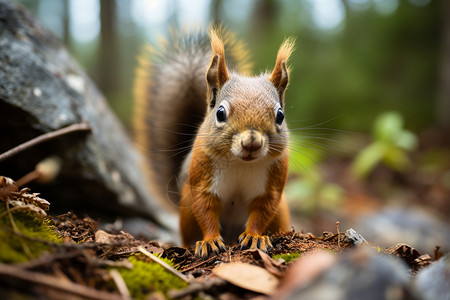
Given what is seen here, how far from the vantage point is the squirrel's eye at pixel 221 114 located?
1965 mm

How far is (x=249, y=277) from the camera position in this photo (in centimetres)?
142

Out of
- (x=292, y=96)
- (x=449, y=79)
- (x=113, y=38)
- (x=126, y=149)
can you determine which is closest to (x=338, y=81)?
(x=292, y=96)

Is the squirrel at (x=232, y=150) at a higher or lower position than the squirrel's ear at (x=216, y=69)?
lower

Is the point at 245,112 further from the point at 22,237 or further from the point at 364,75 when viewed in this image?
the point at 364,75

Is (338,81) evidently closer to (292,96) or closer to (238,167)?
(292,96)

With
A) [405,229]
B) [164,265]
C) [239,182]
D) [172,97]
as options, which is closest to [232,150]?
[239,182]

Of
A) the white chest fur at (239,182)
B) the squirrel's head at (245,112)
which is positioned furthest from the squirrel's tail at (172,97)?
the white chest fur at (239,182)

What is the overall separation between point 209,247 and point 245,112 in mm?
738

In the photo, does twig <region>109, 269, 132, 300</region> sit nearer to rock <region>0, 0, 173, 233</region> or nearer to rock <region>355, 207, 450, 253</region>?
rock <region>0, 0, 173, 233</region>

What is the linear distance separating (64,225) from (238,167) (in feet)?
3.13

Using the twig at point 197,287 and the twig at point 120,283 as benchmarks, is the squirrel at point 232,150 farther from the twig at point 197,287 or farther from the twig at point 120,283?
the twig at point 120,283

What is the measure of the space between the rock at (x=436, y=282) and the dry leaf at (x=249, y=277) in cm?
53

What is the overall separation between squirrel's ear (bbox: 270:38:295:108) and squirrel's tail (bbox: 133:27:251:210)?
Result: 47 centimetres

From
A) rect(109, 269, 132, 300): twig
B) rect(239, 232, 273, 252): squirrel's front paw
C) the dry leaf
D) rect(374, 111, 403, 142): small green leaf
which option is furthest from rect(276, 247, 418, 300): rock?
rect(374, 111, 403, 142): small green leaf
